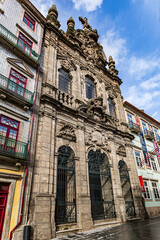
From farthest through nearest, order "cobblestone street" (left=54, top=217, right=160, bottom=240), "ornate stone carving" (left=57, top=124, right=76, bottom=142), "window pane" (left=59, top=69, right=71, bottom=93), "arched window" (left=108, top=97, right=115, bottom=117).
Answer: "arched window" (left=108, top=97, right=115, bottom=117)
"window pane" (left=59, top=69, right=71, bottom=93)
"ornate stone carving" (left=57, top=124, right=76, bottom=142)
"cobblestone street" (left=54, top=217, right=160, bottom=240)

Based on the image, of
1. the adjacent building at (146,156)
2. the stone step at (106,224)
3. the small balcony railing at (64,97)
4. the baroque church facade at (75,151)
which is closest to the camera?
the baroque church facade at (75,151)

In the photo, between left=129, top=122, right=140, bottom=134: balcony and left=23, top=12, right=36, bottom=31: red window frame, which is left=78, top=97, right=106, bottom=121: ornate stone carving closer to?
left=129, top=122, right=140, bottom=134: balcony

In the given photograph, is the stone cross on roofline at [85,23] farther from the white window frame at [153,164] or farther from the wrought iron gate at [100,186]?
the white window frame at [153,164]

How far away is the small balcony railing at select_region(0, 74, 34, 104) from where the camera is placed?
8.07 meters

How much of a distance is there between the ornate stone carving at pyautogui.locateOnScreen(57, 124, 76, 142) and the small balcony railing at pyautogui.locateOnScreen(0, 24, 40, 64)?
4.90 m

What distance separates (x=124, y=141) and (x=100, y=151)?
14.5 feet

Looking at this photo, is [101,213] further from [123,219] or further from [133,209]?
[133,209]

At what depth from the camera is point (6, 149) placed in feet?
23.5

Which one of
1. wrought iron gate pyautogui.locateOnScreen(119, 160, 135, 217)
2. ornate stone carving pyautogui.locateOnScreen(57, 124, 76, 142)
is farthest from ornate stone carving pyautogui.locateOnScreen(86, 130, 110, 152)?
wrought iron gate pyautogui.locateOnScreen(119, 160, 135, 217)

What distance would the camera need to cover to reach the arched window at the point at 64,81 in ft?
42.7

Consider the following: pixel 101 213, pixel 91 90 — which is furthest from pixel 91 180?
pixel 91 90

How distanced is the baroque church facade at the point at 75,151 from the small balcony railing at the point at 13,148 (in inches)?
38.4

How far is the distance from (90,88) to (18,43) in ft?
25.3

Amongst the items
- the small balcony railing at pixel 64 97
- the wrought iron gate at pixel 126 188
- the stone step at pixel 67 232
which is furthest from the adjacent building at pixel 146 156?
the small balcony railing at pixel 64 97
